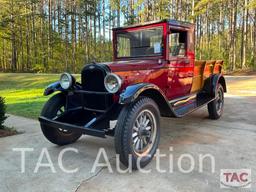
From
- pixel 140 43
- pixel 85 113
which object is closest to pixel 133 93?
pixel 85 113

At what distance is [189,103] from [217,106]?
125 centimetres

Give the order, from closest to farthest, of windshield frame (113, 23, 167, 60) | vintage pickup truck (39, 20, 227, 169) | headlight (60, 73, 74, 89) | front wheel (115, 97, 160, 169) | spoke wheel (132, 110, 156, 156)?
front wheel (115, 97, 160, 169) → vintage pickup truck (39, 20, 227, 169) → spoke wheel (132, 110, 156, 156) → headlight (60, 73, 74, 89) → windshield frame (113, 23, 167, 60)

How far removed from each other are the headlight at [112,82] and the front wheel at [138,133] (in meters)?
0.29

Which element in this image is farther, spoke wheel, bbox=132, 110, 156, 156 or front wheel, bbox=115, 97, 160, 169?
spoke wheel, bbox=132, 110, 156, 156

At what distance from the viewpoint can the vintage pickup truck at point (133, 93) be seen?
10.2ft

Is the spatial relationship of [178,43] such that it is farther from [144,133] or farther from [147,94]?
[144,133]

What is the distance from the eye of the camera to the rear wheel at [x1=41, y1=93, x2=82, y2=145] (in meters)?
3.75

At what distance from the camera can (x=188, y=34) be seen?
4.81 m

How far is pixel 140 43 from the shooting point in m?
4.50

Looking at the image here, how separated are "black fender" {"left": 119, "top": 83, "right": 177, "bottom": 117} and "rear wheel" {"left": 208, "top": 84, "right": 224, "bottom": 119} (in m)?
1.84

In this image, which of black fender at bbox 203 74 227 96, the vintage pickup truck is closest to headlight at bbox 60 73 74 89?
the vintage pickup truck

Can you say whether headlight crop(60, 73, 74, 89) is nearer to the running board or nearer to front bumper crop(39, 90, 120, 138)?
front bumper crop(39, 90, 120, 138)

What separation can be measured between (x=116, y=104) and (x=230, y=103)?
482cm

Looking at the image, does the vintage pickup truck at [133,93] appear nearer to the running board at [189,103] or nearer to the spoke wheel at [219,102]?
the running board at [189,103]
